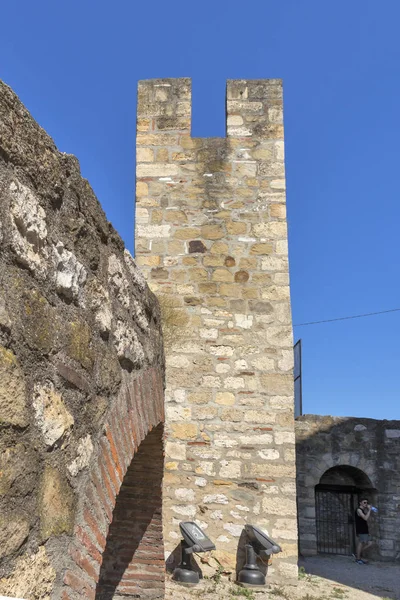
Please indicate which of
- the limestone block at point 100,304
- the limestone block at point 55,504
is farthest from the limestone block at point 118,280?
the limestone block at point 55,504

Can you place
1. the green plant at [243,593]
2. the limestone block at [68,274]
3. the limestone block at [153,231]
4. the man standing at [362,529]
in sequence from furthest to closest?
the man standing at [362,529]
the limestone block at [153,231]
the green plant at [243,593]
the limestone block at [68,274]

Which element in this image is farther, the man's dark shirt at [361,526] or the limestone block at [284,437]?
the man's dark shirt at [361,526]

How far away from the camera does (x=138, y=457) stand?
346cm

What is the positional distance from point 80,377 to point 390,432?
9448 millimetres

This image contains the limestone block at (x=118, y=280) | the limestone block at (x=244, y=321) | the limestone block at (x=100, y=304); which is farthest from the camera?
the limestone block at (x=244, y=321)

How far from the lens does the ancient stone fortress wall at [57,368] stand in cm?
128

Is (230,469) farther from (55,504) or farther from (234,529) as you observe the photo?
(55,504)

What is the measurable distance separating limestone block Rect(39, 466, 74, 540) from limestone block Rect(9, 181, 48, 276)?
1.84 ft

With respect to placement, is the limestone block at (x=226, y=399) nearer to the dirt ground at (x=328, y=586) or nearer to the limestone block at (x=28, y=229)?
the dirt ground at (x=328, y=586)

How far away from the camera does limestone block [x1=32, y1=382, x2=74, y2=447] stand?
1404 mm

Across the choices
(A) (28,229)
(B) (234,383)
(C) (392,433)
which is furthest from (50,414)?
(C) (392,433)

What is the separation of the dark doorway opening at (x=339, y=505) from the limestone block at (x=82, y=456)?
934 cm

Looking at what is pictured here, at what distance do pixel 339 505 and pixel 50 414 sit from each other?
14.4m

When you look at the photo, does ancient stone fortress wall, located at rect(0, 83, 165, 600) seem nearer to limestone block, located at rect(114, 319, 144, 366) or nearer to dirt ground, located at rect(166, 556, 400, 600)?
limestone block, located at rect(114, 319, 144, 366)
